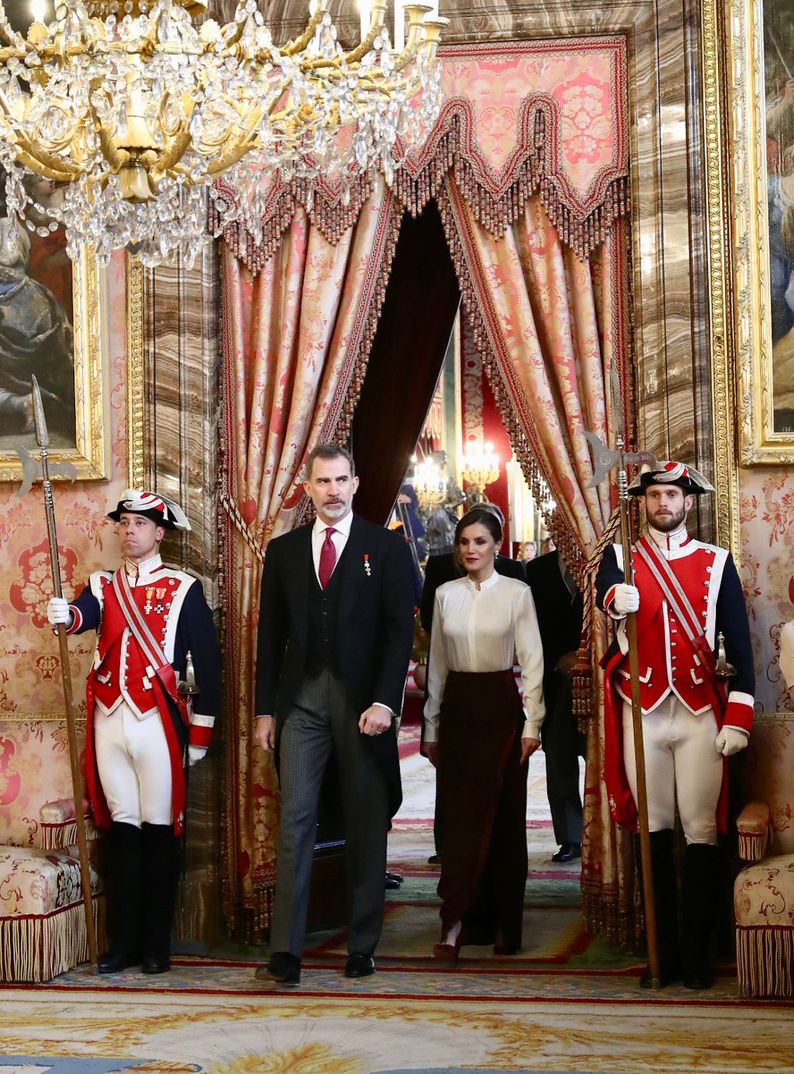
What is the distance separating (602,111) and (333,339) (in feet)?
3.99

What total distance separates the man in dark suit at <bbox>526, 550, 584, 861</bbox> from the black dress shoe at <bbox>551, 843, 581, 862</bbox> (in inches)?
8.5

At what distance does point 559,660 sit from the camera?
6.16 metres

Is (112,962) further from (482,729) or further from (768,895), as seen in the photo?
(768,895)

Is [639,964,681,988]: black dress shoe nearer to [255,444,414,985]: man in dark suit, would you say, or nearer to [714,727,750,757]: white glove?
[714,727,750,757]: white glove

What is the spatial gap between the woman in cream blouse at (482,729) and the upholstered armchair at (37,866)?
1.18m

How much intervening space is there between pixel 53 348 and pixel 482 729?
2063mm

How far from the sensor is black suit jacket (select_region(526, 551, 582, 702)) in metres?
6.18

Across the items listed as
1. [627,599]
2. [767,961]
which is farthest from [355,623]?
[767,961]

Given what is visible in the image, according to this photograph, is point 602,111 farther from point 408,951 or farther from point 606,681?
point 408,951

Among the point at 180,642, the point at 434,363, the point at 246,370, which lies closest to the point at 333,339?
the point at 246,370

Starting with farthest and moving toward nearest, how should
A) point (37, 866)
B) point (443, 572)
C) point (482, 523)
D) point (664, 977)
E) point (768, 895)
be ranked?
point (443, 572)
point (482, 523)
point (37, 866)
point (664, 977)
point (768, 895)

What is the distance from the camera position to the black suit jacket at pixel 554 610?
20.3 ft

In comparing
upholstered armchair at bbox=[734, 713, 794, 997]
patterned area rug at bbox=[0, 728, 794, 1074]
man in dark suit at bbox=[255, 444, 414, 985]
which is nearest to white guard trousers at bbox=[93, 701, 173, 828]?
man in dark suit at bbox=[255, 444, 414, 985]

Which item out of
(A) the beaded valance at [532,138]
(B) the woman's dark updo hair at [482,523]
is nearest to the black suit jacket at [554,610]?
(B) the woman's dark updo hair at [482,523]
